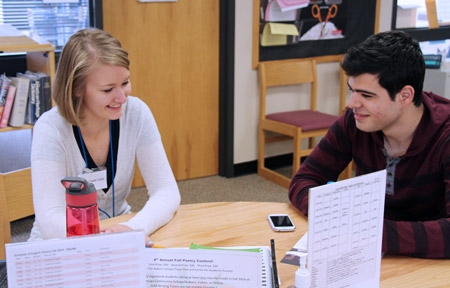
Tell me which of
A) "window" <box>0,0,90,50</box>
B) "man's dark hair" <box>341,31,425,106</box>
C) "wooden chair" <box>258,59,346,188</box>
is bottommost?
"wooden chair" <box>258,59,346,188</box>

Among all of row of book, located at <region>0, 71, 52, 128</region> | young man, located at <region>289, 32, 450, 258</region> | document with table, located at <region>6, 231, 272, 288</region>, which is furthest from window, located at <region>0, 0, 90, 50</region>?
document with table, located at <region>6, 231, 272, 288</region>

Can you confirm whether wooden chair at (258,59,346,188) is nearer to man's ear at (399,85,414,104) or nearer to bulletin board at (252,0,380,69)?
bulletin board at (252,0,380,69)

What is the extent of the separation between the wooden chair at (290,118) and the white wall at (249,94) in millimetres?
84

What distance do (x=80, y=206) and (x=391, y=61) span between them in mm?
989

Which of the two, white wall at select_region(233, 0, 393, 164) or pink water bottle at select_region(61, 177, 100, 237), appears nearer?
pink water bottle at select_region(61, 177, 100, 237)

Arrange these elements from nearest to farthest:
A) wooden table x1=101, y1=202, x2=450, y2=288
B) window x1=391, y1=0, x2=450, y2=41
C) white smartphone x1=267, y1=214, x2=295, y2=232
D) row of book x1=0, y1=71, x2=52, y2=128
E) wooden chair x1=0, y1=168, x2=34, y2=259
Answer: wooden table x1=101, y1=202, x2=450, y2=288, white smartphone x1=267, y1=214, x2=295, y2=232, wooden chair x1=0, y1=168, x2=34, y2=259, row of book x1=0, y1=71, x2=52, y2=128, window x1=391, y1=0, x2=450, y2=41

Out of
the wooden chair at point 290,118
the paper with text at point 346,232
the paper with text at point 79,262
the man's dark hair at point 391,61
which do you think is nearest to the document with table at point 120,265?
the paper with text at point 79,262

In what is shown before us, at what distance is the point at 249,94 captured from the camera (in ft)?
13.4

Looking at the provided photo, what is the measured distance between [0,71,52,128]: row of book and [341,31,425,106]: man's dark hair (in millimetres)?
2015

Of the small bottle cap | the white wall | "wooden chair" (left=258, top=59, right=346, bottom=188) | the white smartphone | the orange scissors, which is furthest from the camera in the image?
the orange scissors

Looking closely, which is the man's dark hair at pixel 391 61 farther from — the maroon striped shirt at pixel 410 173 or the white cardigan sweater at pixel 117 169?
the white cardigan sweater at pixel 117 169

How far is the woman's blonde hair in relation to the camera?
5.56ft

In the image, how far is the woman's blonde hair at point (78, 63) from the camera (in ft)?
5.56

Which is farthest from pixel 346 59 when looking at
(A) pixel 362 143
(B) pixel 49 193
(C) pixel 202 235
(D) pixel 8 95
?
(D) pixel 8 95
